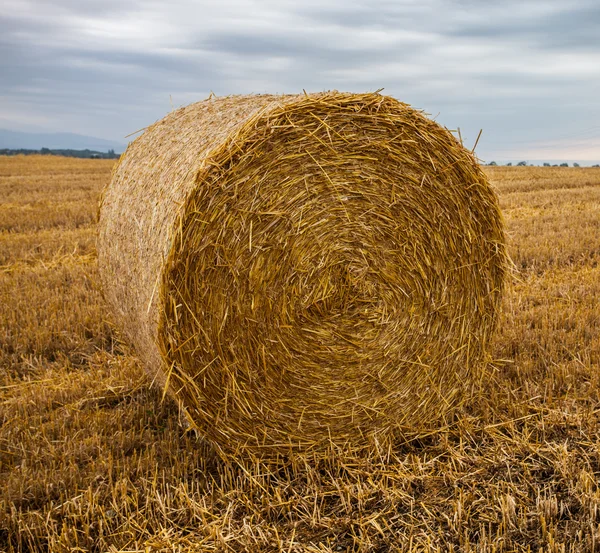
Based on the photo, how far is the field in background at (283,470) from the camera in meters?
3.27

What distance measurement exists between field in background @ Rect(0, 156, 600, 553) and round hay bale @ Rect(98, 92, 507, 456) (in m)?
0.34

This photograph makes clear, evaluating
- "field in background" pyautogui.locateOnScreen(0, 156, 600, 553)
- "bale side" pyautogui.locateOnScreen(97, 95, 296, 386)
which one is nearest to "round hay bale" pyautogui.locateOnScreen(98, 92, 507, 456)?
"bale side" pyautogui.locateOnScreen(97, 95, 296, 386)

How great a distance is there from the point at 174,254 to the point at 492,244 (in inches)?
88.4

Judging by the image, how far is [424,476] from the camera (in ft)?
12.4

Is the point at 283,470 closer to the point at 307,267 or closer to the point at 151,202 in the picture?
the point at 307,267

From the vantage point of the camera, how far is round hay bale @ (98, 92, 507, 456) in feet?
11.8

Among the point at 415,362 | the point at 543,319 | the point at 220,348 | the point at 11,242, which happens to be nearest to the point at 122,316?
the point at 220,348

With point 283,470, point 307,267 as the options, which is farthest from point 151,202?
point 283,470

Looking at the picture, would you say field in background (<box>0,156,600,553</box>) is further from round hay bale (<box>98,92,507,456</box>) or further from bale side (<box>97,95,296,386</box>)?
bale side (<box>97,95,296,386</box>)

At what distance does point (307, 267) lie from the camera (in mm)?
3838

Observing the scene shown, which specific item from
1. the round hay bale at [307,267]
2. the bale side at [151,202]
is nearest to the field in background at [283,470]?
the round hay bale at [307,267]

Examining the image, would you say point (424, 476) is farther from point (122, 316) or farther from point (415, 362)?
point (122, 316)

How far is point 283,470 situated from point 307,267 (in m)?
1.29

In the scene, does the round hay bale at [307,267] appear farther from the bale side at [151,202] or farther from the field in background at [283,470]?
the field in background at [283,470]
